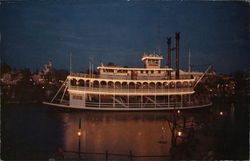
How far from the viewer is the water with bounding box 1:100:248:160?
4.29 metres

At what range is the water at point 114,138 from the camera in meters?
4.29

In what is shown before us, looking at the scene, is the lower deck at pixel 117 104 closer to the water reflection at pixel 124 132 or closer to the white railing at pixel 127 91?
the white railing at pixel 127 91

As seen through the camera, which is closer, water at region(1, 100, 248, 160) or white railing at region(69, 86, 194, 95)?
water at region(1, 100, 248, 160)

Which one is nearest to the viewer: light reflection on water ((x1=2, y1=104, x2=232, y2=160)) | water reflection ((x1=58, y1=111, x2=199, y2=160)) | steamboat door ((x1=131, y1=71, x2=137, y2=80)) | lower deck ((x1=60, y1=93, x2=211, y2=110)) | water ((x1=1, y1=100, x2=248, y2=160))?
water ((x1=1, y1=100, x2=248, y2=160))

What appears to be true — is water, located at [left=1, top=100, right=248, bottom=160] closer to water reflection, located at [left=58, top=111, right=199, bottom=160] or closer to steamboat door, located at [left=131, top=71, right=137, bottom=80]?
water reflection, located at [left=58, top=111, right=199, bottom=160]

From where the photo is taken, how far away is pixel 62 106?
9.46m

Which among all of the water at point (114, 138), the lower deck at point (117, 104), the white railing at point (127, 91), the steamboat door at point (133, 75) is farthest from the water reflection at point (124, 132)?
the steamboat door at point (133, 75)

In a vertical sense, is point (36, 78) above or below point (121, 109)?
above

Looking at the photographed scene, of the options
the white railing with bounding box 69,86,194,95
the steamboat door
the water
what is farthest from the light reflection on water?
the steamboat door

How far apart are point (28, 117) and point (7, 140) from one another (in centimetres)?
347

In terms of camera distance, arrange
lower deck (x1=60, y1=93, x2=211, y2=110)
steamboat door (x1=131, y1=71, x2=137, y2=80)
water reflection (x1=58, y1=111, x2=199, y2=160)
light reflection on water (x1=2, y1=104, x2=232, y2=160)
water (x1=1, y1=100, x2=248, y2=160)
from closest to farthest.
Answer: water (x1=1, y1=100, x2=248, y2=160) → light reflection on water (x1=2, y1=104, x2=232, y2=160) → water reflection (x1=58, y1=111, x2=199, y2=160) → lower deck (x1=60, y1=93, x2=211, y2=110) → steamboat door (x1=131, y1=71, x2=137, y2=80)

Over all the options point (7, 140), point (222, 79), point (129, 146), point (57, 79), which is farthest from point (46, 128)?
point (222, 79)

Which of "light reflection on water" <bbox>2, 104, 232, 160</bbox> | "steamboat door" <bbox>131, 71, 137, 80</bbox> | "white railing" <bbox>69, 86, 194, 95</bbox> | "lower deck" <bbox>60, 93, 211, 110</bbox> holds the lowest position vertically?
"light reflection on water" <bbox>2, 104, 232, 160</bbox>

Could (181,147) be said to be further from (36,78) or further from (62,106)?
(36,78)
